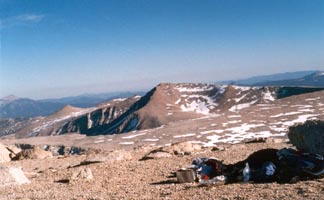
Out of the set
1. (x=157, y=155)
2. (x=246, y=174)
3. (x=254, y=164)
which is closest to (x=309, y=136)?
(x=254, y=164)

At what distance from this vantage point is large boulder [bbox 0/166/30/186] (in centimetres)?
2183

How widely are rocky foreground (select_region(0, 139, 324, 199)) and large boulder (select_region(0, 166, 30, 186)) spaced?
41cm

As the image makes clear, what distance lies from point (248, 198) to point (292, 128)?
31.5ft

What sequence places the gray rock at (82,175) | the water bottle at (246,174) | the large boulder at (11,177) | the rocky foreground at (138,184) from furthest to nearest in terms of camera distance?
the gray rock at (82,175), the large boulder at (11,177), the water bottle at (246,174), the rocky foreground at (138,184)

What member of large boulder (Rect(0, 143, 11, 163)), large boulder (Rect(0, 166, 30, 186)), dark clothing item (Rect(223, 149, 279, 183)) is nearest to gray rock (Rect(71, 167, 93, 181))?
large boulder (Rect(0, 166, 30, 186))

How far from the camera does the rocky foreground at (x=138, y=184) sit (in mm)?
14688

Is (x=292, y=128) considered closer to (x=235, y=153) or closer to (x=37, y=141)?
(x=235, y=153)

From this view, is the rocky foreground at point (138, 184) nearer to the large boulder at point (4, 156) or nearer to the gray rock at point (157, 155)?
the gray rock at point (157, 155)

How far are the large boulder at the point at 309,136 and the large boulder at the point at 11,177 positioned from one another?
15.5m

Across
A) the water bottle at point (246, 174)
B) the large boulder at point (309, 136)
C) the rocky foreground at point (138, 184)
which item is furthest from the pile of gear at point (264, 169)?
the rocky foreground at point (138, 184)

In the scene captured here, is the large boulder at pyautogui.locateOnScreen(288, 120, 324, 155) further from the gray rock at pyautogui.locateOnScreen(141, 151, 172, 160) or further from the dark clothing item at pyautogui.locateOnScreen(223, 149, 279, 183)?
the gray rock at pyautogui.locateOnScreen(141, 151, 172, 160)

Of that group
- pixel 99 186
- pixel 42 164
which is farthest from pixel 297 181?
pixel 42 164

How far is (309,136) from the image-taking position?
20.5 m

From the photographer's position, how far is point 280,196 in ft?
44.3
